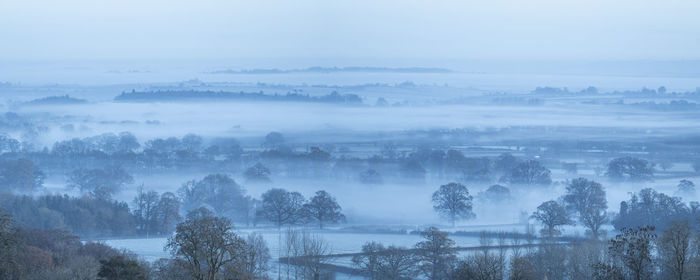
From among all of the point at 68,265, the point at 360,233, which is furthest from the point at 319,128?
the point at 68,265

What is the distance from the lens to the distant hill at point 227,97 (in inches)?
5989

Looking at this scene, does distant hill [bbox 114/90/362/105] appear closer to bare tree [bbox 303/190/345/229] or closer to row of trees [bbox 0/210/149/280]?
bare tree [bbox 303/190/345/229]

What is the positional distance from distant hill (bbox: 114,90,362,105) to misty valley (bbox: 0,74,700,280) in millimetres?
1672

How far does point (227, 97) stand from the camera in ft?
518

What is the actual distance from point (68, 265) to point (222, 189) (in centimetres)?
2989

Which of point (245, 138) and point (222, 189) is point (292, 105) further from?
point (222, 189)

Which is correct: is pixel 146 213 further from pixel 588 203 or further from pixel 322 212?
pixel 588 203

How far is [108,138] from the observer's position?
314 ft

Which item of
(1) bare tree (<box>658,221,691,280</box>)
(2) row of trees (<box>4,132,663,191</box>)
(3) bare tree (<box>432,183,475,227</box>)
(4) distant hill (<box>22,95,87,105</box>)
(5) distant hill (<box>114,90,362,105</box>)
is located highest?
(5) distant hill (<box>114,90,362,105</box>)

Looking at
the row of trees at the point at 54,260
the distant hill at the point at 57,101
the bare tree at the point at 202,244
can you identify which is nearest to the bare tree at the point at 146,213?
the row of trees at the point at 54,260

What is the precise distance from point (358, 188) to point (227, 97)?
333ft

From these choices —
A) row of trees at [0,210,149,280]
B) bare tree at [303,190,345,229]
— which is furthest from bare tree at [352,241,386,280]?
bare tree at [303,190,345,229]

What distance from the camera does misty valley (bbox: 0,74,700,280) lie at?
2238 centimetres

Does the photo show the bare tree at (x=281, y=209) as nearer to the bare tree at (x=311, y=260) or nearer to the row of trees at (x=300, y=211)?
the row of trees at (x=300, y=211)
